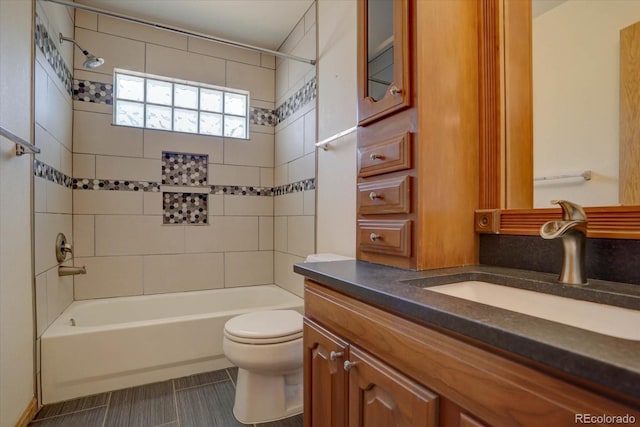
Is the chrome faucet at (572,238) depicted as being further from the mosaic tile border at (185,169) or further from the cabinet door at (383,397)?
the mosaic tile border at (185,169)

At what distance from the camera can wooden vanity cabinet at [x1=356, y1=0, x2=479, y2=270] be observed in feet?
3.54

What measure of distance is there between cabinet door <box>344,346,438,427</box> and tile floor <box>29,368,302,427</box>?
0.95 m

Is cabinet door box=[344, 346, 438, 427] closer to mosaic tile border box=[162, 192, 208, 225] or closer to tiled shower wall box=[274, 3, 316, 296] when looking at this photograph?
tiled shower wall box=[274, 3, 316, 296]

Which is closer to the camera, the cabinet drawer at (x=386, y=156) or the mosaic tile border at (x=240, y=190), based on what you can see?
the cabinet drawer at (x=386, y=156)

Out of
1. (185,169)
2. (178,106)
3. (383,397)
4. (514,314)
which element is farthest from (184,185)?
(514,314)

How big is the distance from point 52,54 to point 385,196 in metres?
2.20

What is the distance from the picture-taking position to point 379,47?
127 centimetres

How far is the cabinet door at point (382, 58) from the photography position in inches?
43.5

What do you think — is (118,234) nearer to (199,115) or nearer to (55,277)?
(55,277)

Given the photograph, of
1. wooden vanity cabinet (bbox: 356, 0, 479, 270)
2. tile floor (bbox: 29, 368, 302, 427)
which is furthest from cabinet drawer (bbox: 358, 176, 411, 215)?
tile floor (bbox: 29, 368, 302, 427)

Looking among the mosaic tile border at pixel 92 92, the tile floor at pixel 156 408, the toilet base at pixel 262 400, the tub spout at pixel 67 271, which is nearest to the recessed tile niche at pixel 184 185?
the mosaic tile border at pixel 92 92

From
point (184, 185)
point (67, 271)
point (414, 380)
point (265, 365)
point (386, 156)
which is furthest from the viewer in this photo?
point (184, 185)

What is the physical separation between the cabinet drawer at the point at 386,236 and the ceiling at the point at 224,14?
1887mm

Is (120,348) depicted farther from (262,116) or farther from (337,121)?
(262,116)
